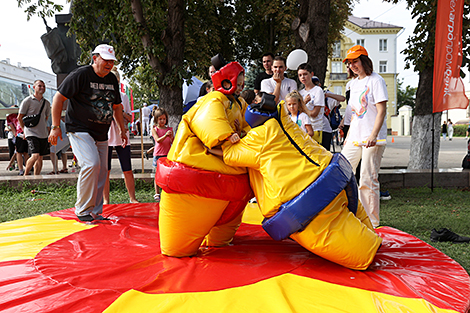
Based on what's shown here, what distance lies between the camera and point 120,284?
223cm

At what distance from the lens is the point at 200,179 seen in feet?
8.32

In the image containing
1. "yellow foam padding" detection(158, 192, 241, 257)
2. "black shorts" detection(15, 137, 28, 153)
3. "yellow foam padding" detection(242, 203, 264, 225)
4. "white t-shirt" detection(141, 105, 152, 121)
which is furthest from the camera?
"white t-shirt" detection(141, 105, 152, 121)

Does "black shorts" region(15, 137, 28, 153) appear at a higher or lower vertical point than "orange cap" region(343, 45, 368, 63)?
lower

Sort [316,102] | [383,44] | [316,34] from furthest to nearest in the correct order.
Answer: [383,44]
[316,34]
[316,102]

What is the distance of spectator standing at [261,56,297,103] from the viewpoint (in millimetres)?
4922

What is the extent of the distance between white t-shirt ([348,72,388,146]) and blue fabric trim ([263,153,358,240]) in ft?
4.92

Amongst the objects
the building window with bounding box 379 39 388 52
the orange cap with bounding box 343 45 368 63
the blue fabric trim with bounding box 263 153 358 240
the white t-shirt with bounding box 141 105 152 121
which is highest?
the building window with bounding box 379 39 388 52

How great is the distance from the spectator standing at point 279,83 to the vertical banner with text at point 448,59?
240 cm

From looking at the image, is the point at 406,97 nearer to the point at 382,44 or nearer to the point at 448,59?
the point at 382,44

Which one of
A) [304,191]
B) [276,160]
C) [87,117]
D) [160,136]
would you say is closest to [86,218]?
[87,117]

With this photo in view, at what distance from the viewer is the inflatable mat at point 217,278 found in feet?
6.43

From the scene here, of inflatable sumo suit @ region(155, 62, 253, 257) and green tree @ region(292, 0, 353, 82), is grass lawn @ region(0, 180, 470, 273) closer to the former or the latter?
inflatable sumo suit @ region(155, 62, 253, 257)

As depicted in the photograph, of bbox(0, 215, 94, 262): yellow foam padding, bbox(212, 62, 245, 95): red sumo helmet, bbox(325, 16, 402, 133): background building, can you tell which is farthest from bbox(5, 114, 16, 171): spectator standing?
bbox(325, 16, 402, 133): background building

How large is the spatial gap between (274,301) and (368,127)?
2.34 meters
